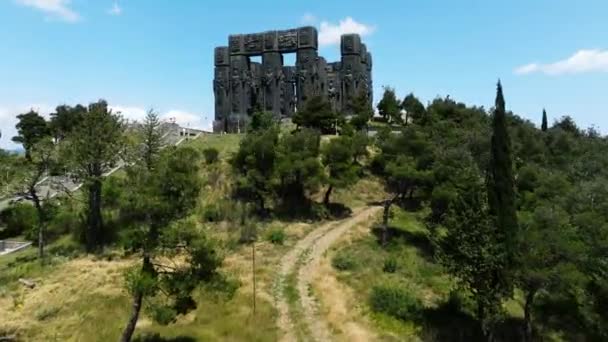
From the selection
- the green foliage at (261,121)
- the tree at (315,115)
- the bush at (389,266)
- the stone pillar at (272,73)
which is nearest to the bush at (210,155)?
the green foliage at (261,121)

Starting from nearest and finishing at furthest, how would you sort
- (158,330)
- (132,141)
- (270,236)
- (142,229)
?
(142,229)
(158,330)
(270,236)
(132,141)

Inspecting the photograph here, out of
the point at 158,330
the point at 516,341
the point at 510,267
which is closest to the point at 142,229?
the point at 158,330

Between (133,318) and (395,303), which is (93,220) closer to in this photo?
(133,318)

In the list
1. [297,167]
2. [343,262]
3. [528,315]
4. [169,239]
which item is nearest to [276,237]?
[343,262]

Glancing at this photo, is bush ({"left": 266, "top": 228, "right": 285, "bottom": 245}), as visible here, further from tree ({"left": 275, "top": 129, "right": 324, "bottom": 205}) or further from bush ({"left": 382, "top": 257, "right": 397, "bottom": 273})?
bush ({"left": 382, "top": 257, "right": 397, "bottom": 273})

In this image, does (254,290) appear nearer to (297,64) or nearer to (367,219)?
(367,219)

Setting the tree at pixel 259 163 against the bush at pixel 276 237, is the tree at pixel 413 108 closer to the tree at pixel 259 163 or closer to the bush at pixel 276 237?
the tree at pixel 259 163

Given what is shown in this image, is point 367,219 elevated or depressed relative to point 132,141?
depressed

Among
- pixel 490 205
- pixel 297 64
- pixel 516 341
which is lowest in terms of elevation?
pixel 516 341
